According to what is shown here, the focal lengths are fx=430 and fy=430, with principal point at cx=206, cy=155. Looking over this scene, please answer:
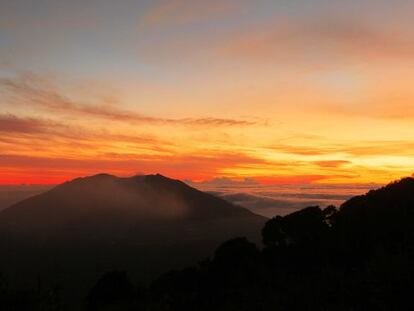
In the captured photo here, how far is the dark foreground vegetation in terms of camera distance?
28.2m

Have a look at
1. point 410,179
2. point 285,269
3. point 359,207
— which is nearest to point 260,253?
point 285,269

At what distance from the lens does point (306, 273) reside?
56.0m

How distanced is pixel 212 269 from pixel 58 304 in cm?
5066

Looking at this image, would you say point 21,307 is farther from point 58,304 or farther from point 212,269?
point 212,269

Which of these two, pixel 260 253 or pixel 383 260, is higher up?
pixel 383 260

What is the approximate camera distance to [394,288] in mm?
26969

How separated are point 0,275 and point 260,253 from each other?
181 ft

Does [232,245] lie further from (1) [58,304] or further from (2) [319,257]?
(1) [58,304]

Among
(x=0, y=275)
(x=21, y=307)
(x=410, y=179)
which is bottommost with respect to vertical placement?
(x=21, y=307)

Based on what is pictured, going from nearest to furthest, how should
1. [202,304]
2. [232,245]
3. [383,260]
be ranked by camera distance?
1. [383,260]
2. [202,304]
3. [232,245]

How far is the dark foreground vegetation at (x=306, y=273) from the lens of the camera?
2819 cm

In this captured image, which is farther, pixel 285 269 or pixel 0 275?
pixel 285 269

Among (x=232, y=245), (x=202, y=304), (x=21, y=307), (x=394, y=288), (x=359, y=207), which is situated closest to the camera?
(x=21, y=307)

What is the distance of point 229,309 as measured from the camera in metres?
42.9
